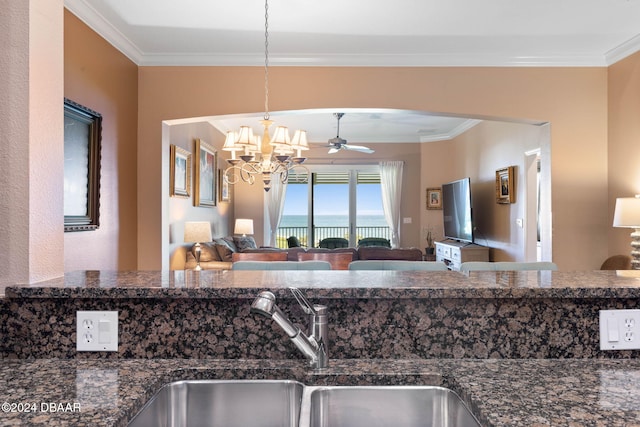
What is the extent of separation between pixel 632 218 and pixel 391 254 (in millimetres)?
2086

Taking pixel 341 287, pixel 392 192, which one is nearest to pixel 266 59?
pixel 341 287

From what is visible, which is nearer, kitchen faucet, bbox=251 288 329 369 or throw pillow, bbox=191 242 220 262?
kitchen faucet, bbox=251 288 329 369

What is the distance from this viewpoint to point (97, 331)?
1.14m

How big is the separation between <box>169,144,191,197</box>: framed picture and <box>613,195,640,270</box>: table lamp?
428cm

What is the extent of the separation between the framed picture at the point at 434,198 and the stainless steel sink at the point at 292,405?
779cm

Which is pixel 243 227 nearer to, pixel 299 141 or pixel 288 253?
pixel 288 253

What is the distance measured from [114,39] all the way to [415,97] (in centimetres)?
275

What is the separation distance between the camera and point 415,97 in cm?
446

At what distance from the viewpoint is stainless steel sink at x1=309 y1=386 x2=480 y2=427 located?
1045mm

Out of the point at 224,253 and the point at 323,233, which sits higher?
the point at 323,233

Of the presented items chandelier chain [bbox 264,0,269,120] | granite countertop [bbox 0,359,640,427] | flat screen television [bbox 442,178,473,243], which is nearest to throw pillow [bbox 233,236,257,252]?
chandelier chain [bbox 264,0,269,120]

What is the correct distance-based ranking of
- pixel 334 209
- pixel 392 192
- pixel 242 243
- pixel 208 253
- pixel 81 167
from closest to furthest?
pixel 81 167 → pixel 208 253 → pixel 242 243 → pixel 392 192 → pixel 334 209

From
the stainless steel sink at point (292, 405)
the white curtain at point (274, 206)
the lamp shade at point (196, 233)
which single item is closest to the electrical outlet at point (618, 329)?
the stainless steel sink at point (292, 405)

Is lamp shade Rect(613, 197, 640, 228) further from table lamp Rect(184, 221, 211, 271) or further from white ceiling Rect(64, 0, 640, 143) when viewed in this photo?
table lamp Rect(184, 221, 211, 271)
